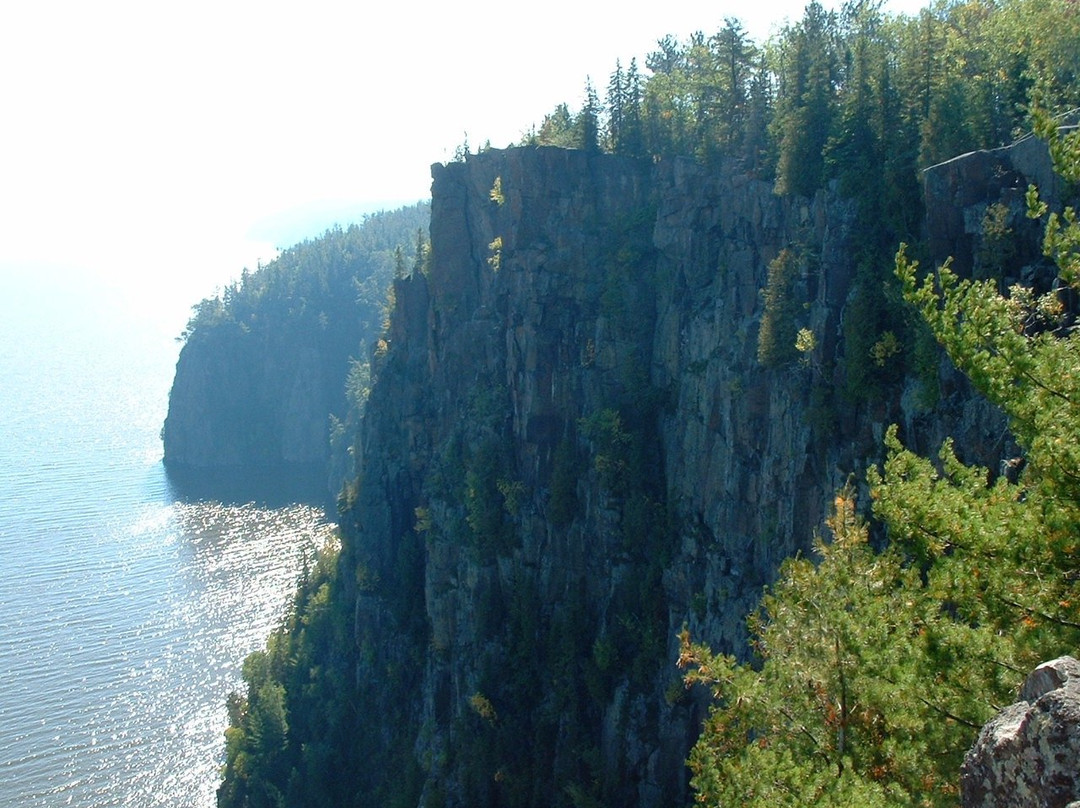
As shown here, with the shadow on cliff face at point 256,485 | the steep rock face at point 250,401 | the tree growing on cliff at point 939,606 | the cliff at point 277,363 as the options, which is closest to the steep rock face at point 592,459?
the tree growing on cliff at point 939,606

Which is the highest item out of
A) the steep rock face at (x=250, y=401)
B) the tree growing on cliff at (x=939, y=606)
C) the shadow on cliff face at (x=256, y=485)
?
the tree growing on cliff at (x=939, y=606)

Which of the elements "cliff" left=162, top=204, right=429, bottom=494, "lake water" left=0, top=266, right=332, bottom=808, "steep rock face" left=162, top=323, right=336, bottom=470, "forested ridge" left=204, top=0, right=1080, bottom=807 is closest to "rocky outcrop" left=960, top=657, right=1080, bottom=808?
"forested ridge" left=204, top=0, right=1080, bottom=807

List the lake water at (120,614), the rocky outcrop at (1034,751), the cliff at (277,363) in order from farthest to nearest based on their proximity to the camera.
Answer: the cliff at (277,363) < the lake water at (120,614) < the rocky outcrop at (1034,751)

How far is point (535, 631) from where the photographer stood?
47.0 meters

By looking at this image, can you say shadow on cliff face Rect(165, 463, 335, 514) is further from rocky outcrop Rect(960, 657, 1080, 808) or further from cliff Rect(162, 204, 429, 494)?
rocky outcrop Rect(960, 657, 1080, 808)

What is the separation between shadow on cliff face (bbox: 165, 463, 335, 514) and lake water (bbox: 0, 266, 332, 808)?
2.76 metres

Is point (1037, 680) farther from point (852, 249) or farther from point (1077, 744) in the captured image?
point (852, 249)

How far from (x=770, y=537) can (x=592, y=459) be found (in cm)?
1369

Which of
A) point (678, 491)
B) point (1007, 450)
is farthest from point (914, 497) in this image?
point (678, 491)

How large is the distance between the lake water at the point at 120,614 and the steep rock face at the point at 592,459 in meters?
14.8

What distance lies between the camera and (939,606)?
13383 millimetres

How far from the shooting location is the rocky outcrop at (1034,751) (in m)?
8.57

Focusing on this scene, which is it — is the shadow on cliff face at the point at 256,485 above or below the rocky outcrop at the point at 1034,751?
below

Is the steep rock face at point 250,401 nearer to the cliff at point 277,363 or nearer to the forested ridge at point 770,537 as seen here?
the cliff at point 277,363
